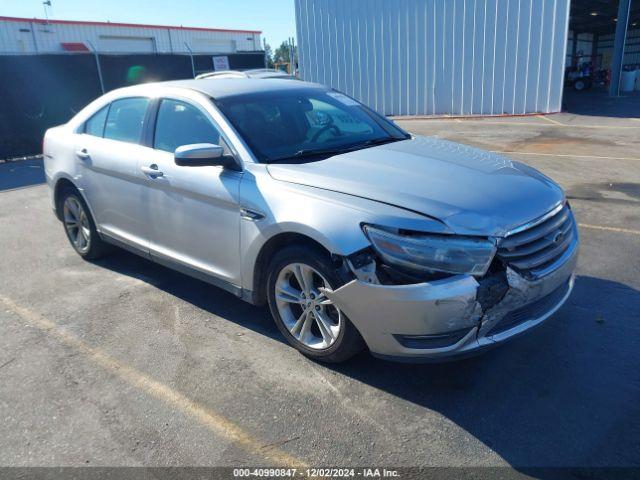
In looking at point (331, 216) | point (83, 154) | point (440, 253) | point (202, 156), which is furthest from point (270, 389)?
point (83, 154)

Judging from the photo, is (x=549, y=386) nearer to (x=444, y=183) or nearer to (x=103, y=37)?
(x=444, y=183)

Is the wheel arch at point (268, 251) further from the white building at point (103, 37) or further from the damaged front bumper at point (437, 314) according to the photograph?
the white building at point (103, 37)

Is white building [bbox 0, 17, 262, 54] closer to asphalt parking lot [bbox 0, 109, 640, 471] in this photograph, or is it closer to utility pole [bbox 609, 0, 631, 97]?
utility pole [bbox 609, 0, 631, 97]

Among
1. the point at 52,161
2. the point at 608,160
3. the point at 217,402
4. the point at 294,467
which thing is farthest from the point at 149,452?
the point at 608,160

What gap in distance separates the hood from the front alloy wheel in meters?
0.55

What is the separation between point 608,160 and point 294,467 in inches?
339

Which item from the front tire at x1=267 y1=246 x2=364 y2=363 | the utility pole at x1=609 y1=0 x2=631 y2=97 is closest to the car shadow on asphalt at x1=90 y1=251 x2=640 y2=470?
the front tire at x1=267 y1=246 x2=364 y2=363

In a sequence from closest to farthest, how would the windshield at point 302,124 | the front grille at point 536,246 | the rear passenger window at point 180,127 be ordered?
the front grille at point 536,246 → the windshield at point 302,124 → the rear passenger window at point 180,127

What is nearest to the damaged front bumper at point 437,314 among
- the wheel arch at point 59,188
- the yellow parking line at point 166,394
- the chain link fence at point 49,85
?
the yellow parking line at point 166,394

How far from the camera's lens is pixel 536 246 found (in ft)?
9.86

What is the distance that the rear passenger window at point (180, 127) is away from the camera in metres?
3.89

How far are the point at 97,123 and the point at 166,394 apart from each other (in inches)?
117

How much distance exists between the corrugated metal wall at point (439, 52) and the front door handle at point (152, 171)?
1413 centimetres

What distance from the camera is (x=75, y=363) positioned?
358cm
